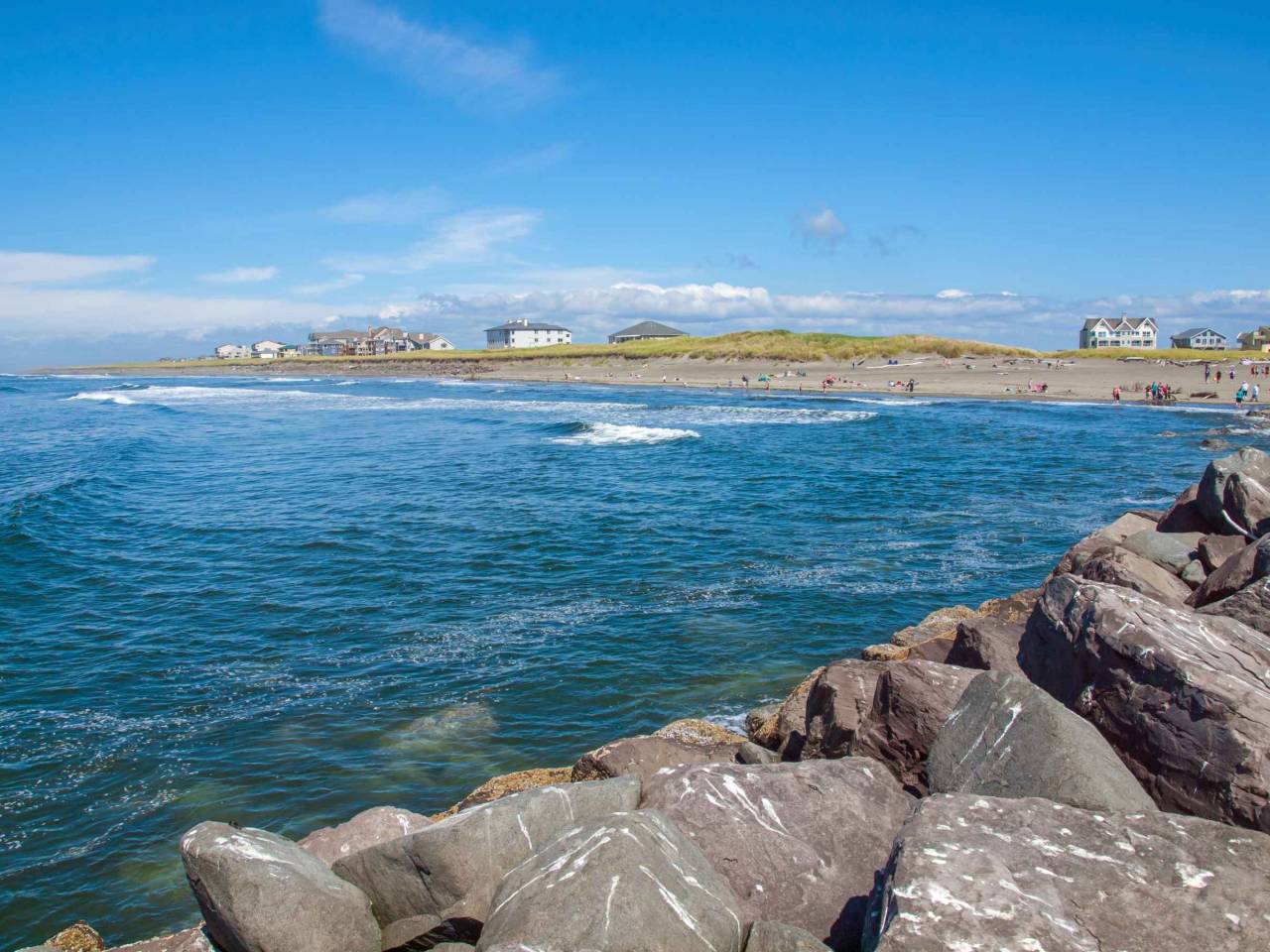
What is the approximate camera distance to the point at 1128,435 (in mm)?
50375

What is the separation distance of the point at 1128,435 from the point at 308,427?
50.7 m

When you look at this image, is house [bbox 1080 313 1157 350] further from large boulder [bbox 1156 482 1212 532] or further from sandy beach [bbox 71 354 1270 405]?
large boulder [bbox 1156 482 1212 532]

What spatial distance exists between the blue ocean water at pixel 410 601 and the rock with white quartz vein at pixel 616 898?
17.9 ft

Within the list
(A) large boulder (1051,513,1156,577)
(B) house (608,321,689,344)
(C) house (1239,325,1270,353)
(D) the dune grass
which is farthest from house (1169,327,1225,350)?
(A) large boulder (1051,513,1156,577)

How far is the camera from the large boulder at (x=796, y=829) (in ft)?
21.5

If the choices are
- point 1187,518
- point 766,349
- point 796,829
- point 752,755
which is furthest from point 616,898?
point 766,349

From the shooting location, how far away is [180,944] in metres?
6.90

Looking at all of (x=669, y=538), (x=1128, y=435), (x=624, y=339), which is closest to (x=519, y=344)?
(x=624, y=339)

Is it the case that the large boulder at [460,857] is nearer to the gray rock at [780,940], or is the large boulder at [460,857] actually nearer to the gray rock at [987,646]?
the gray rock at [780,940]

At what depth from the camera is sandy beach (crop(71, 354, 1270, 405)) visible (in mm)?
77250

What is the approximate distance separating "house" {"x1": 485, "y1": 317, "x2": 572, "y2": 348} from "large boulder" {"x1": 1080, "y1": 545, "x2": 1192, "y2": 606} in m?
177

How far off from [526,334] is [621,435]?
14231 centimetres

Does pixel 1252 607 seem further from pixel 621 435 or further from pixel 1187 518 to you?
pixel 621 435

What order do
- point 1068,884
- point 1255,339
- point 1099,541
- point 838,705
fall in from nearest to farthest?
point 1068,884, point 838,705, point 1099,541, point 1255,339
